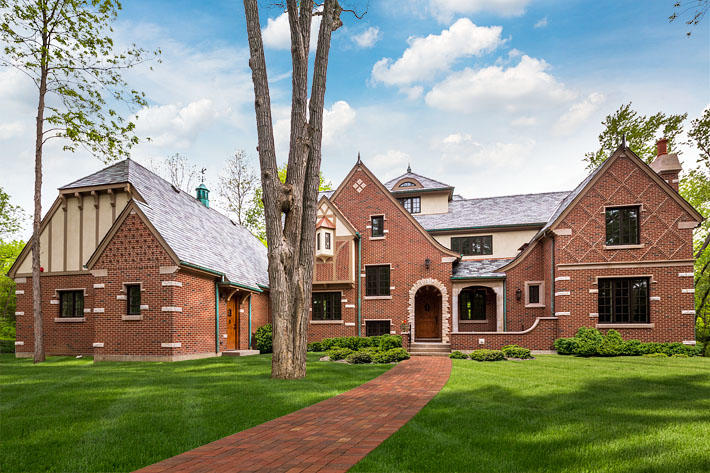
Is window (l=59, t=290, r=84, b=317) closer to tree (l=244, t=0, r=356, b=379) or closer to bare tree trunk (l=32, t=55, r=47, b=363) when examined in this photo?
bare tree trunk (l=32, t=55, r=47, b=363)

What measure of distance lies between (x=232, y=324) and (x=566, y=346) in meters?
14.2

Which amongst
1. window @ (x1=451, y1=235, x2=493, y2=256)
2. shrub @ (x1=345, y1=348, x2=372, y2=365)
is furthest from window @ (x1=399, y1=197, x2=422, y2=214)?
shrub @ (x1=345, y1=348, x2=372, y2=365)

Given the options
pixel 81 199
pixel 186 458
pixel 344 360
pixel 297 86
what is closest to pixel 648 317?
pixel 344 360

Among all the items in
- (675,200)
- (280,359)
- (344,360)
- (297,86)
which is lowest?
(344,360)

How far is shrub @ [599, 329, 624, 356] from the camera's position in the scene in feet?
53.4

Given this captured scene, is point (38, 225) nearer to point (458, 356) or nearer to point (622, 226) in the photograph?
point (458, 356)

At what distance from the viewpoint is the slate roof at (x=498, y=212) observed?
2522cm

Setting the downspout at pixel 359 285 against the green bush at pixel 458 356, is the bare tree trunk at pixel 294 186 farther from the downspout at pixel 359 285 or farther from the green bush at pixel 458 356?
the downspout at pixel 359 285

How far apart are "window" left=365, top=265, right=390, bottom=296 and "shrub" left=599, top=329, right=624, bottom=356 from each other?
956 centimetres

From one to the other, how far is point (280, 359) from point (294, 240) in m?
2.98

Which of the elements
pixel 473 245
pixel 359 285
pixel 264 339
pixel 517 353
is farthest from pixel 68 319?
pixel 473 245

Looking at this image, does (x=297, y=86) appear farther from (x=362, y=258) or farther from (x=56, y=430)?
(x=362, y=258)

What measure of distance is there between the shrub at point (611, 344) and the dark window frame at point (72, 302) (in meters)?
21.3

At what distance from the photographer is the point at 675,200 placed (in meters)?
17.5
